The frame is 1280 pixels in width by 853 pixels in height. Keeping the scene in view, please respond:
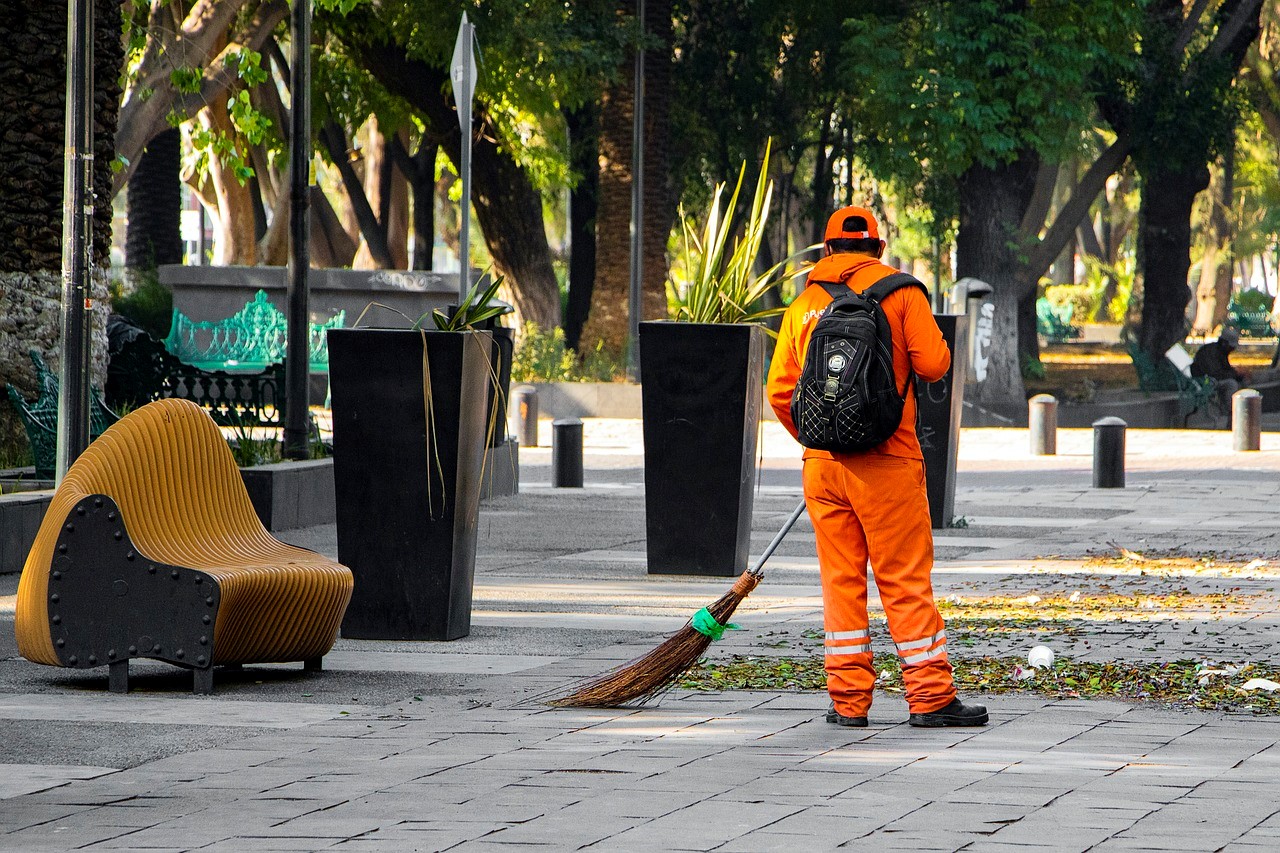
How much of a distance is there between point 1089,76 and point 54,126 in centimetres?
1916

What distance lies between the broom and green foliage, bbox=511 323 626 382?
19.7 meters

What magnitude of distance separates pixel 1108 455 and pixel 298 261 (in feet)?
22.8

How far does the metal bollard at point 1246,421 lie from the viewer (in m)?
21.6

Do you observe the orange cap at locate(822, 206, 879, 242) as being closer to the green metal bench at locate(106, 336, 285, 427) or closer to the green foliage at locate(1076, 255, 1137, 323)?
the green metal bench at locate(106, 336, 285, 427)

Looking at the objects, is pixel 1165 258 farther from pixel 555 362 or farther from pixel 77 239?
pixel 77 239

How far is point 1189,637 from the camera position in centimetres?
862

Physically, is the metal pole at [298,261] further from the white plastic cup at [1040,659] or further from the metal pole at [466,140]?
the white plastic cup at [1040,659]

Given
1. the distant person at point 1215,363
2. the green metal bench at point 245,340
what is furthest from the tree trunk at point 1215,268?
the green metal bench at point 245,340

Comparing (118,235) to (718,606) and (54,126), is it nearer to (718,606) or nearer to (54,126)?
(54,126)

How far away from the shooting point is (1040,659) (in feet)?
25.4

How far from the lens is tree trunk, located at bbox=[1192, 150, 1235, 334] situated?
56781mm

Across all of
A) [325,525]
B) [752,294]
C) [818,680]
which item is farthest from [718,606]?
[325,525]

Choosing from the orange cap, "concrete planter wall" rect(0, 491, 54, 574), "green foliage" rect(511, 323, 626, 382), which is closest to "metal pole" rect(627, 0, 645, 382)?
"green foliage" rect(511, 323, 626, 382)

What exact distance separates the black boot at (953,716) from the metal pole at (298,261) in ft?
26.9
